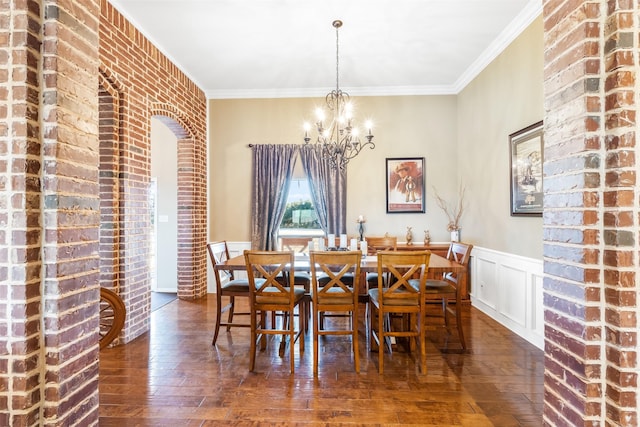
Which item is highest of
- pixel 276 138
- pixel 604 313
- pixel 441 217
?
pixel 276 138

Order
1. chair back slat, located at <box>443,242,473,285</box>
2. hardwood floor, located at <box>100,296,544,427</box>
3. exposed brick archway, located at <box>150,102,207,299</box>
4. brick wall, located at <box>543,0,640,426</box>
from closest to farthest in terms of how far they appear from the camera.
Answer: brick wall, located at <box>543,0,640,426</box>
hardwood floor, located at <box>100,296,544,427</box>
chair back slat, located at <box>443,242,473,285</box>
exposed brick archway, located at <box>150,102,207,299</box>

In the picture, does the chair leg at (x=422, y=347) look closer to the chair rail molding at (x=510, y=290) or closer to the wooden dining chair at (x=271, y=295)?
the wooden dining chair at (x=271, y=295)

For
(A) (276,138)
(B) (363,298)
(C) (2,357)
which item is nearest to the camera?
(C) (2,357)

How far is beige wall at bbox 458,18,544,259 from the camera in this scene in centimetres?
319

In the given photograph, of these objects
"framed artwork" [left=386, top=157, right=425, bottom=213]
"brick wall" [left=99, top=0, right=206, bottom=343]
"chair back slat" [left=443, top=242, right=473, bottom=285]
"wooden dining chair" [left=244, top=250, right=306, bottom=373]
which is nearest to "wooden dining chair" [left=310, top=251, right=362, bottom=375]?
"wooden dining chair" [left=244, top=250, right=306, bottom=373]

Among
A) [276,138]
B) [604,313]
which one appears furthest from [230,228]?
[604,313]

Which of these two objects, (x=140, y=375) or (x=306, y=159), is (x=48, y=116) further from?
(x=306, y=159)

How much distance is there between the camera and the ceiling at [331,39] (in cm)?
314

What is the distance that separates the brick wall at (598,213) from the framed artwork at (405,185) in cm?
374

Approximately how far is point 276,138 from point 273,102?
568 mm

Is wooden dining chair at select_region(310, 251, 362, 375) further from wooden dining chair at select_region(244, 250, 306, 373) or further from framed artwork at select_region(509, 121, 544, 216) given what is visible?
framed artwork at select_region(509, 121, 544, 216)

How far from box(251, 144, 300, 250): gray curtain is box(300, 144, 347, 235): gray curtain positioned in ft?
0.87

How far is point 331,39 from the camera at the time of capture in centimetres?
367

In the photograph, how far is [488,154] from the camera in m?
4.14
